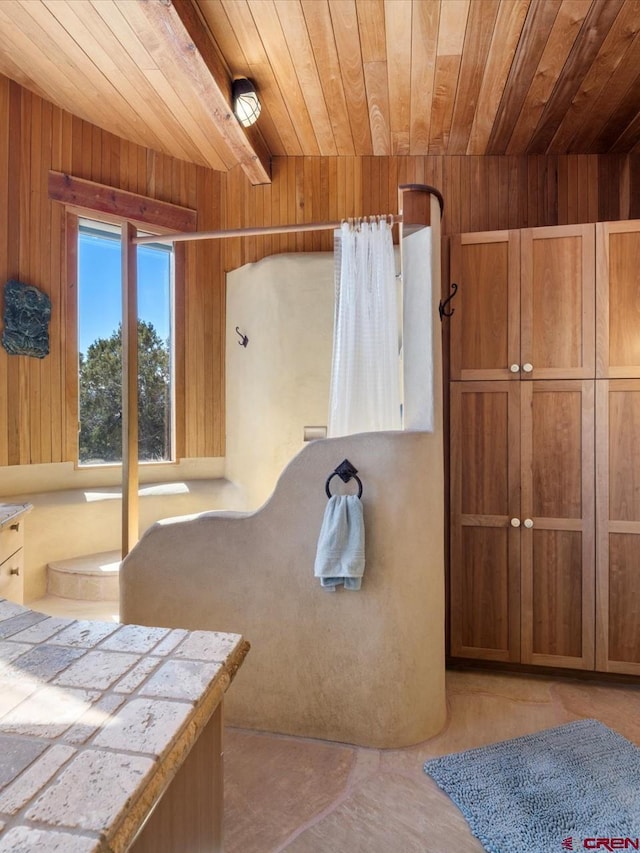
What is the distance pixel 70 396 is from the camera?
327 cm

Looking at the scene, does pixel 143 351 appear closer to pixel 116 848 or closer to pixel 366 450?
pixel 366 450

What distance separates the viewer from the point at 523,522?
2.49 m

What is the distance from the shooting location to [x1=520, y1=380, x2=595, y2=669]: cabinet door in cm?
243

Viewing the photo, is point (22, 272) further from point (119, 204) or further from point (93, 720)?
point (93, 720)

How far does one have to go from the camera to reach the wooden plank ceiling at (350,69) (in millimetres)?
2037

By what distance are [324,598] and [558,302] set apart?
1753 millimetres

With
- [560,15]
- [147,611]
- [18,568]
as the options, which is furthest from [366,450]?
[560,15]

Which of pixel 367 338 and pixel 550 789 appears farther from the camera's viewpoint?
pixel 367 338

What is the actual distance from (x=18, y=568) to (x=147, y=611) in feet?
2.15

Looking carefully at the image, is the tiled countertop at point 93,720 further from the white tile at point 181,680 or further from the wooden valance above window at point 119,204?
the wooden valance above window at point 119,204

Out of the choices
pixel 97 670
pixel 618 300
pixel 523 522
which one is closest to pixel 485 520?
pixel 523 522

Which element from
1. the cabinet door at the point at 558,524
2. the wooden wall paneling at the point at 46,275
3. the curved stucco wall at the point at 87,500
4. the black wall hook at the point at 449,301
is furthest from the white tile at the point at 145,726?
the wooden wall paneling at the point at 46,275

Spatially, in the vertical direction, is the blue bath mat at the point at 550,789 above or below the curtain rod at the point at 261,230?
below

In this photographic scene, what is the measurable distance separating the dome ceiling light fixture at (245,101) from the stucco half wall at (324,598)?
1745 mm
